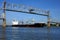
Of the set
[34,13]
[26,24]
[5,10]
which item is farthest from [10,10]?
[26,24]

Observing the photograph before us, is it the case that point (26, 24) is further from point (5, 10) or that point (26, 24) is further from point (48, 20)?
point (5, 10)

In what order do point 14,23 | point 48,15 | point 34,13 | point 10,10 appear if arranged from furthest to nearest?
point 14,23, point 48,15, point 34,13, point 10,10

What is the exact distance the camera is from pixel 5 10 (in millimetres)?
89688

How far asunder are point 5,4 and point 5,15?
24.2 ft

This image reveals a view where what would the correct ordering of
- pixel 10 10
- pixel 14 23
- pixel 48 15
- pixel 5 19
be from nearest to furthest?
pixel 5 19 → pixel 10 10 → pixel 48 15 → pixel 14 23

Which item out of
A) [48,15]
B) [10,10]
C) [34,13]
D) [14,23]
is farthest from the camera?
[14,23]

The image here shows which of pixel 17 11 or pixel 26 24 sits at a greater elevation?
pixel 17 11

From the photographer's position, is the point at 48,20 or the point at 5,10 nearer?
the point at 5,10

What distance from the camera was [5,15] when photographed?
287 feet

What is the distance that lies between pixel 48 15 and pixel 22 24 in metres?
16.6

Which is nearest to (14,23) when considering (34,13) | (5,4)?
(34,13)

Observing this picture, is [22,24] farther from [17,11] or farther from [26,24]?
[17,11]

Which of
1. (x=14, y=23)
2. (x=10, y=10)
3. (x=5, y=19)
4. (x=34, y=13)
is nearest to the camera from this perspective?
(x=5, y=19)

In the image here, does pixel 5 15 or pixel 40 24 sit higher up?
Result: pixel 5 15
